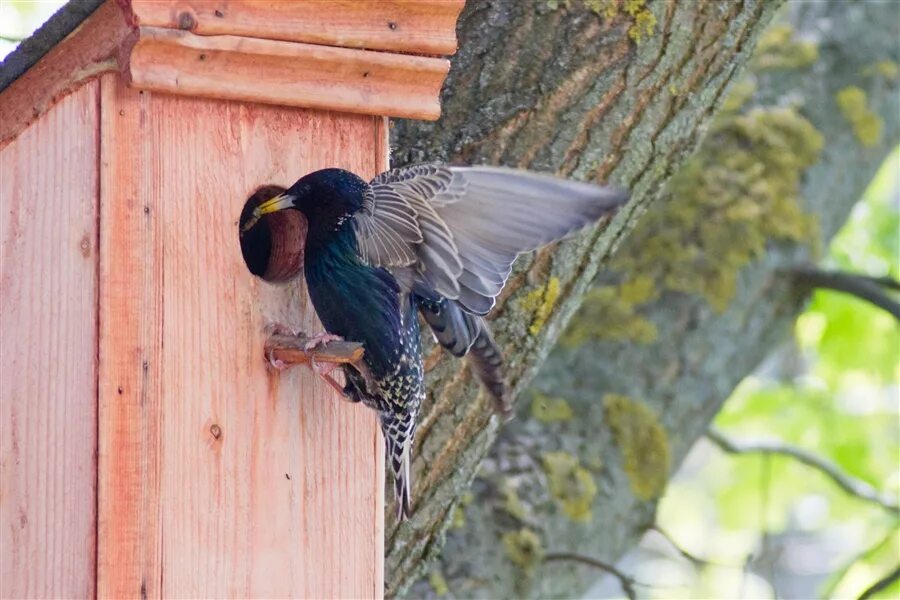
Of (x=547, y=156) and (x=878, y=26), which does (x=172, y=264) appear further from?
(x=878, y=26)

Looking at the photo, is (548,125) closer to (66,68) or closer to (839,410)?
(66,68)

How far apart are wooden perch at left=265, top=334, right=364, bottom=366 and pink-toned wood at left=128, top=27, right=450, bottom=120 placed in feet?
1.44

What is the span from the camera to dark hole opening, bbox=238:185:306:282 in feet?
9.60

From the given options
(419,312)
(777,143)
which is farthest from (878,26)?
(419,312)

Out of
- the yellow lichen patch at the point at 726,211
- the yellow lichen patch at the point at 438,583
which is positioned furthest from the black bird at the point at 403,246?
the yellow lichen patch at the point at 726,211

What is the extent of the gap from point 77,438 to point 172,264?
336mm

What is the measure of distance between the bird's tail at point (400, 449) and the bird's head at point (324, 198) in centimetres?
39

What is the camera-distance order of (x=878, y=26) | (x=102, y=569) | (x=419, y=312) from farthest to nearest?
1. (x=878, y=26)
2. (x=419, y=312)
3. (x=102, y=569)

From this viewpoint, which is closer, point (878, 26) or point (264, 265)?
point (264, 265)

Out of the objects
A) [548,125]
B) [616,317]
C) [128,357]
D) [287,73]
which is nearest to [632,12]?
[548,125]

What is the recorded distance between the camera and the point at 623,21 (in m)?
3.32

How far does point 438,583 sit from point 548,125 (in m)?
1.19

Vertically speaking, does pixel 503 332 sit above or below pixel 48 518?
above

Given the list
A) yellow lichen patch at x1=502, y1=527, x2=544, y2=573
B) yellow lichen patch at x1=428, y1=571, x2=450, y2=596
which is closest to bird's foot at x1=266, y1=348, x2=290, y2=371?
yellow lichen patch at x1=428, y1=571, x2=450, y2=596
